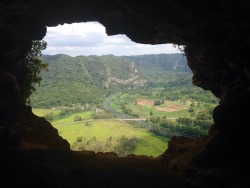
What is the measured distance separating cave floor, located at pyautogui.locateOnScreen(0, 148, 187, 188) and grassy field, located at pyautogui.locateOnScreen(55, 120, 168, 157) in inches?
2908

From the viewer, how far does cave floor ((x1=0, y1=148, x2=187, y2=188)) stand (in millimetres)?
15836

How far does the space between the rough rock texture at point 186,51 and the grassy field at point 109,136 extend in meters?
69.6

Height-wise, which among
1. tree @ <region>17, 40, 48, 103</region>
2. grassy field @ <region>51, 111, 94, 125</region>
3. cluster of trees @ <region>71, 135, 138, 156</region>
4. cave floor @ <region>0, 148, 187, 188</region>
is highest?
tree @ <region>17, 40, 48, 103</region>

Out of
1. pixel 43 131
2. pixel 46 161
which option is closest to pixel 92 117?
pixel 43 131

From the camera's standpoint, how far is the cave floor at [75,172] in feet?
52.0

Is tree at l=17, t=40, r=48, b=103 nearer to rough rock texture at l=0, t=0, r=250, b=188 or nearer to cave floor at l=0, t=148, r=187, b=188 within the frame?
rough rock texture at l=0, t=0, r=250, b=188

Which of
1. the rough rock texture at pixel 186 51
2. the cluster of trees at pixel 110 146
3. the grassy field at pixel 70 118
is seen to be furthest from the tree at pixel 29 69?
the grassy field at pixel 70 118

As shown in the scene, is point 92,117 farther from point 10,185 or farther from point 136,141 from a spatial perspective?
point 10,185

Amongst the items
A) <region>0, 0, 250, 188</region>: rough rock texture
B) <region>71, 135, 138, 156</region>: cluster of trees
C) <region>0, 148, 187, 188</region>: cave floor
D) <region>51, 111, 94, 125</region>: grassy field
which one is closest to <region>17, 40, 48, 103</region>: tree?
<region>0, 0, 250, 188</region>: rough rock texture

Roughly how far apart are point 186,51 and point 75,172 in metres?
20.4

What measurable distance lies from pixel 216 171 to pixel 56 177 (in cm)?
1090

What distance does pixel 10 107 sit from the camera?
2850 centimetres

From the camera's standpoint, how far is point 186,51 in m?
32.6

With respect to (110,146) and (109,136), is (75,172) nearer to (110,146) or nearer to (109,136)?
(110,146)
